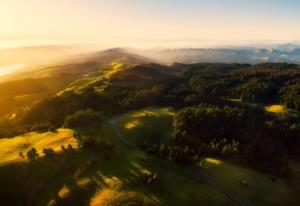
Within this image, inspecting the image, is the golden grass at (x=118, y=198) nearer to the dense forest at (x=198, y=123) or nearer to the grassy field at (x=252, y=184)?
the grassy field at (x=252, y=184)

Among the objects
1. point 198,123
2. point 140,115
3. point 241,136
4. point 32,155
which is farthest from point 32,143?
point 241,136

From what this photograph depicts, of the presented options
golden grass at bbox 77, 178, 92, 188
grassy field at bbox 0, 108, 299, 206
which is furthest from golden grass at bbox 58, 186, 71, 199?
golden grass at bbox 77, 178, 92, 188

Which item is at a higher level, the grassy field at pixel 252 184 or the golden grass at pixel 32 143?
the golden grass at pixel 32 143

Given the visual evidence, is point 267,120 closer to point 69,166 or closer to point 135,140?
point 135,140

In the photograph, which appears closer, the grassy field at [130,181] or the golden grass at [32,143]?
the grassy field at [130,181]

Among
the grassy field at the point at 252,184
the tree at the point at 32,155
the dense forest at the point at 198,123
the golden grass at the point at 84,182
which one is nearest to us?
the golden grass at the point at 84,182

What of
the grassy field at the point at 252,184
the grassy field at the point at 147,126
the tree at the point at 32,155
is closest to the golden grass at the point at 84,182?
the tree at the point at 32,155

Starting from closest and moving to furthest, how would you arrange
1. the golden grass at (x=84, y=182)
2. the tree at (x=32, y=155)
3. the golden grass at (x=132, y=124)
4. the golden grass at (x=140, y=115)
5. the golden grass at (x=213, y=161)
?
the golden grass at (x=84, y=182) < the tree at (x=32, y=155) < the golden grass at (x=213, y=161) < the golden grass at (x=132, y=124) < the golden grass at (x=140, y=115)

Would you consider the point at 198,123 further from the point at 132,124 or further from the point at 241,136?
the point at 132,124

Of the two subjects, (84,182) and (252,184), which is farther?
(252,184)
